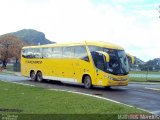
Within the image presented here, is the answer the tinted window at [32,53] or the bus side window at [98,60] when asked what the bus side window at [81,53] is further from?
the tinted window at [32,53]

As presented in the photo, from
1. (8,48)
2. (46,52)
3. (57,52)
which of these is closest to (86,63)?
(57,52)

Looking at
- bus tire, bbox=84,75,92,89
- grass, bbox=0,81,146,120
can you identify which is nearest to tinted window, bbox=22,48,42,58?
bus tire, bbox=84,75,92,89

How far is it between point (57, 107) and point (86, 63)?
448 inches

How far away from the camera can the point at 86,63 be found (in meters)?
26.0

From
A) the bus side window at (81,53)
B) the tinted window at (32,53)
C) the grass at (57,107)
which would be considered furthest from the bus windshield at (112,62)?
the tinted window at (32,53)

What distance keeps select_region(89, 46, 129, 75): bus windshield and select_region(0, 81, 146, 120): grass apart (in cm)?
691

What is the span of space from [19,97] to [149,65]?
3248 cm

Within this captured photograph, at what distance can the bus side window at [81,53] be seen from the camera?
26.2 metres

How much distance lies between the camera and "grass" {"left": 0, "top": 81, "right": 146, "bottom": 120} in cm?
1305

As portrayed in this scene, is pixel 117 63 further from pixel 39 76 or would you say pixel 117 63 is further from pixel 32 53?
pixel 32 53

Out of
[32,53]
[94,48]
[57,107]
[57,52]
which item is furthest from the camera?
[32,53]

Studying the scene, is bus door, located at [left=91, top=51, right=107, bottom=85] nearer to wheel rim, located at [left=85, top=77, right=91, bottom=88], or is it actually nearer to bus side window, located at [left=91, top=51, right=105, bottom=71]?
bus side window, located at [left=91, top=51, right=105, bottom=71]

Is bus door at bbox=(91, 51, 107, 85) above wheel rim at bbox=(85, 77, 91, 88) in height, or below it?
above

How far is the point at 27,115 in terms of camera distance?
42.7 feet
